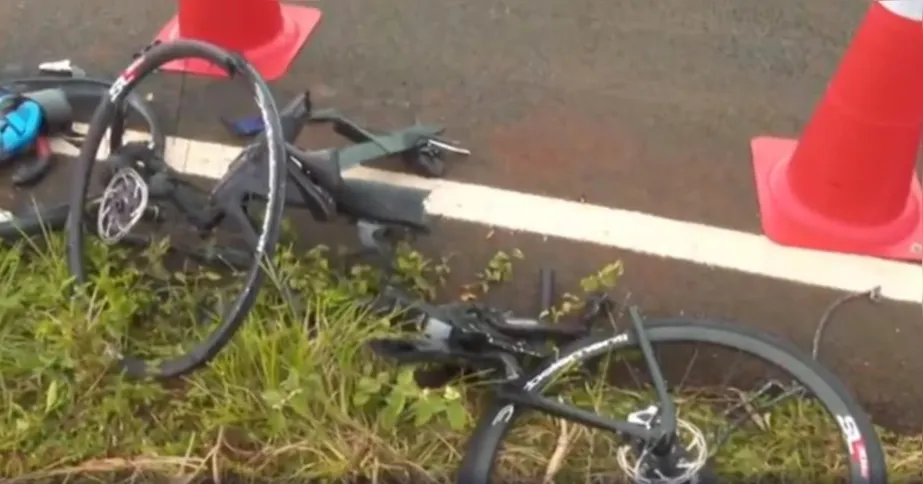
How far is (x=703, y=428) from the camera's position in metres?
3.10

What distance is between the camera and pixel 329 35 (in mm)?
4492

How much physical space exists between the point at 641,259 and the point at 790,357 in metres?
0.78

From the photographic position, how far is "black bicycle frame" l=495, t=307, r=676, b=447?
282 centimetres

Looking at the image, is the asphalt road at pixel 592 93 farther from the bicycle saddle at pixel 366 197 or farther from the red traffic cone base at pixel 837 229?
the bicycle saddle at pixel 366 197

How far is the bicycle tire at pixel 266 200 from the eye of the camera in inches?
118

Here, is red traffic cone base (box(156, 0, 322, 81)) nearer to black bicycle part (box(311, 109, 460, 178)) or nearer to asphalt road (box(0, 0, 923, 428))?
asphalt road (box(0, 0, 923, 428))

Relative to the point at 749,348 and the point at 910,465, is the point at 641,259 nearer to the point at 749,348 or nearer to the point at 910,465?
the point at 749,348

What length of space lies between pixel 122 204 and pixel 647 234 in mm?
1711

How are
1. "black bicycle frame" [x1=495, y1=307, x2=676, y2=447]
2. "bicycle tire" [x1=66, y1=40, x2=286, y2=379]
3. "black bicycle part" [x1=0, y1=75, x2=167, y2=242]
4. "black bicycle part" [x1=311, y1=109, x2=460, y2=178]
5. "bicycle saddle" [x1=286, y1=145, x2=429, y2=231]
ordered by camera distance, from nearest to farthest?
"black bicycle frame" [x1=495, y1=307, x2=676, y2=447] < "bicycle tire" [x1=66, y1=40, x2=286, y2=379] < "bicycle saddle" [x1=286, y1=145, x2=429, y2=231] < "black bicycle part" [x1=0, y1=75, x2=167, y2=242] < "black bicycle part" [x1=311, y1=109, x2=460, y2=178]

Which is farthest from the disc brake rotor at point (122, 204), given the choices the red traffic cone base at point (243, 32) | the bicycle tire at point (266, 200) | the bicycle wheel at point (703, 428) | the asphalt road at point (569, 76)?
the bicycle wheel at point (703, 428)

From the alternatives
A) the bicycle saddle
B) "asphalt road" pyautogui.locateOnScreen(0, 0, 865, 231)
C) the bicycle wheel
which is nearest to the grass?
the bicycle wheel

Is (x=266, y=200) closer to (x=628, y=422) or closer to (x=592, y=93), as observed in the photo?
(x=628, y=422)

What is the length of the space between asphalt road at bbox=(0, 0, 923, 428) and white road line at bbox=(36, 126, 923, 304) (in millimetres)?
50

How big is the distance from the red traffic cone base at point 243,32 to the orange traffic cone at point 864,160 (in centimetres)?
190
